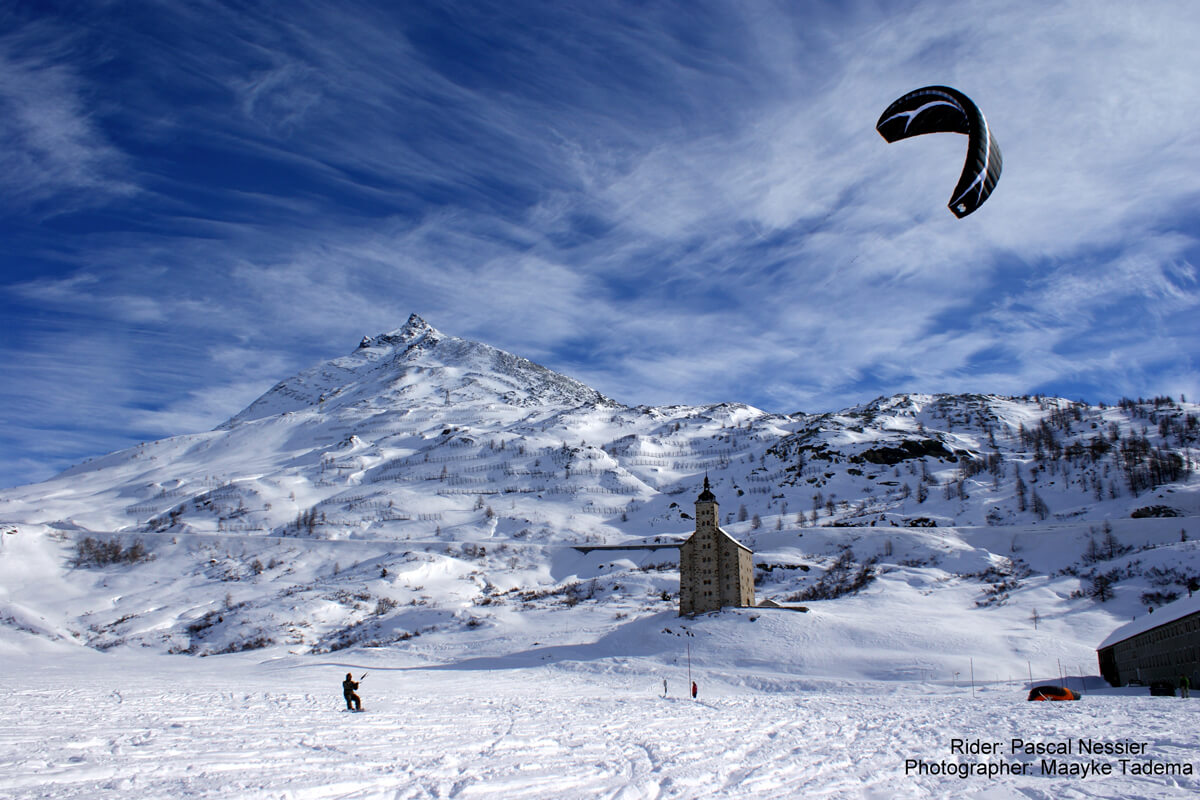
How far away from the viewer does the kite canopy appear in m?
14.4

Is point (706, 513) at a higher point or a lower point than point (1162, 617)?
higher

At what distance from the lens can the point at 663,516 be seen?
138000mm

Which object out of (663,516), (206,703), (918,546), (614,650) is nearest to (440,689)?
(206,703)

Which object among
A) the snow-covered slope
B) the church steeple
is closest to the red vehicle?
the snow-covered slope

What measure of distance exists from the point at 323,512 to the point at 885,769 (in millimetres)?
143105

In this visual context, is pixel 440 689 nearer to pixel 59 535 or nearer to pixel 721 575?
pixel 721 575

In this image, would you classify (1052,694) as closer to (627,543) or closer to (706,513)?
(706,513)

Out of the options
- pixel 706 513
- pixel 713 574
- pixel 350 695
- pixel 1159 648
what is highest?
pixel 706 513

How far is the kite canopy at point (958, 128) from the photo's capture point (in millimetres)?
14445

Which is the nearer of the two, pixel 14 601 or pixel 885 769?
pixel 885 769

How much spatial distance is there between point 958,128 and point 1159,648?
85.1 feet

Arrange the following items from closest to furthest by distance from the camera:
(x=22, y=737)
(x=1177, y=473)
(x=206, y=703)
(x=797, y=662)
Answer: (x=22, y=737) → (x=206, y=703) → (x=797, y=662) → (x=1177, y=473)

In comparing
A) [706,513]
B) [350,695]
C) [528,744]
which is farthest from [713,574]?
[528,744]

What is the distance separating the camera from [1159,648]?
29125 millimetres
